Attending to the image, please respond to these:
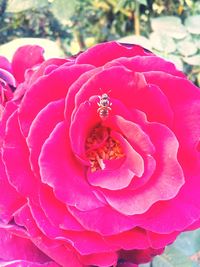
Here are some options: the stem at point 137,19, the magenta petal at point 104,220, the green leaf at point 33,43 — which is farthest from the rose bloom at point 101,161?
the stem at point 137,19

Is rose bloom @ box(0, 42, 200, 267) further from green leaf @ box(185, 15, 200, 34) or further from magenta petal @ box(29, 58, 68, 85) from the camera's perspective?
green leaf @ box(185, 15, 200, 34)

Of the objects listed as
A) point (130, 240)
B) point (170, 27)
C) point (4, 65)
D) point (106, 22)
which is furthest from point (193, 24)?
point (130, 240)

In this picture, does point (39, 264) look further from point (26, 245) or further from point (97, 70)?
point (97, 70)

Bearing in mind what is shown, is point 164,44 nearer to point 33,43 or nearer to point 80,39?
point 33,43

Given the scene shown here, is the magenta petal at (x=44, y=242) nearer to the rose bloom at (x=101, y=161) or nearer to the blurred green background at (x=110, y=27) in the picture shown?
the rose bloom at (x=101, y=161)

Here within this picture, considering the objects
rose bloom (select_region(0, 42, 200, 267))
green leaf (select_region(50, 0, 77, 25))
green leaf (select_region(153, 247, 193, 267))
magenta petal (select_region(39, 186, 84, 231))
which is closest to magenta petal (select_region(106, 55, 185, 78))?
rose bloom (select_region(0, 42, 200, 267))
